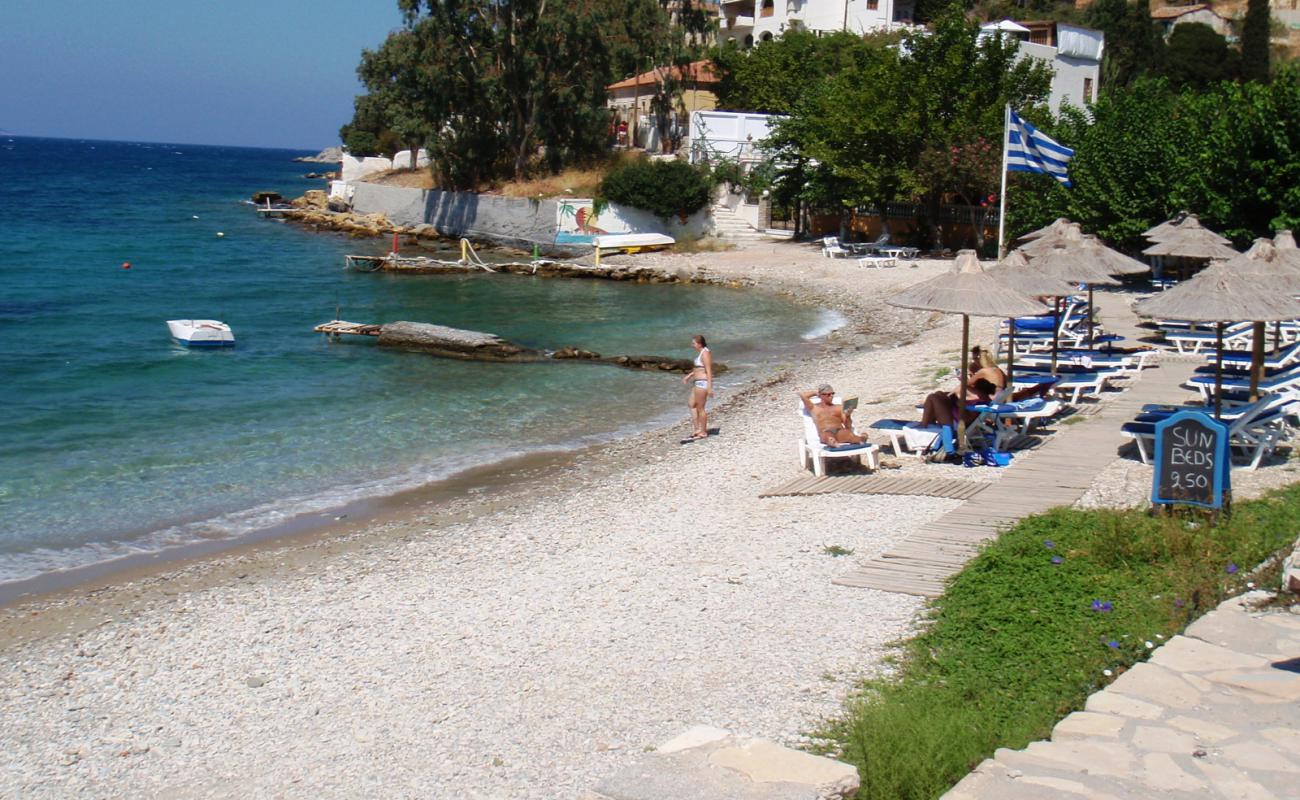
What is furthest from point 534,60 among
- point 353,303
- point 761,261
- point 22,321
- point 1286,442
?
point 1286,442

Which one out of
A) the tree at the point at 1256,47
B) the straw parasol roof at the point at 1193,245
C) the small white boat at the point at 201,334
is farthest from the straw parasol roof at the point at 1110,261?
the tree at the point at 1256,47

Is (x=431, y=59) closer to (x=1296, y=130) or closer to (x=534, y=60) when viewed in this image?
(x=534, y=60)

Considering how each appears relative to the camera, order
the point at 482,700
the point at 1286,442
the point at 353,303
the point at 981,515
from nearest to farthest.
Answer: the point at 482,700, the point at 981,515, the point at 1286,442, the point at 353,303

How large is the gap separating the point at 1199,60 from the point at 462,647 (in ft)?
214

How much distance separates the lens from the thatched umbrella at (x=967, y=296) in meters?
13.2

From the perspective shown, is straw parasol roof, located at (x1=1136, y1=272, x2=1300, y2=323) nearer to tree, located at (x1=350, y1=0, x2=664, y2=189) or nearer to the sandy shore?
the sandy shore

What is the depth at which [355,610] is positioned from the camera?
1067 centimetres

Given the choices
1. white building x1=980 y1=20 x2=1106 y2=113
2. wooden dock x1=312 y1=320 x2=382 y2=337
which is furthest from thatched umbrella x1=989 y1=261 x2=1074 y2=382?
white building x1=980 y1=20 x2=1106 y2=113

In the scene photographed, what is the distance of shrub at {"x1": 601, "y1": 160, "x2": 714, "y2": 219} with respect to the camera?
49656 mm

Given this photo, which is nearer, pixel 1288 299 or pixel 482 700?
pixel 482 700

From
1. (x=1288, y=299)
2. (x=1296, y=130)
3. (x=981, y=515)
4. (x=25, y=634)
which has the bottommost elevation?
(x=25, y=634)

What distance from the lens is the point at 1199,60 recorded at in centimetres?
6316

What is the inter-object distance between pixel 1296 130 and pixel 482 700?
75.0ft

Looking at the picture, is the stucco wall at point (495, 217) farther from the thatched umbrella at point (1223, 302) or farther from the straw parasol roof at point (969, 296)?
the thatched umbrella at point (1223, 302)
